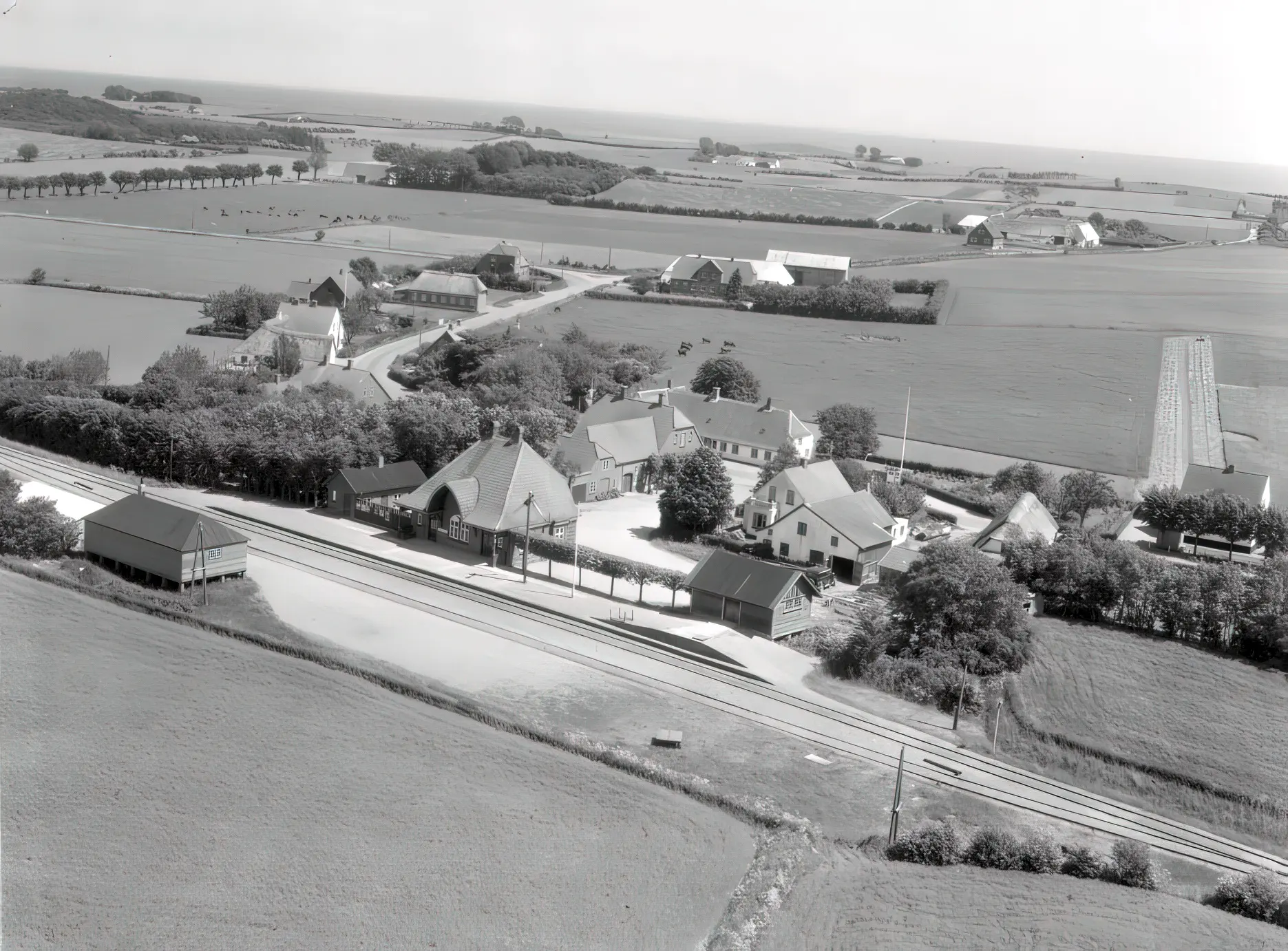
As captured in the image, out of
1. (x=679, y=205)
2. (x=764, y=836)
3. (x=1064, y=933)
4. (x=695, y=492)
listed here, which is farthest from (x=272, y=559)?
(x=679, y=205)

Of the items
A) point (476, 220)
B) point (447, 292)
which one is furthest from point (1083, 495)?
point (476, 220)

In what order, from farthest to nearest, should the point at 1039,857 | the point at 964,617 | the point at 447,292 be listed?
the point at 447,292, the point at 964,617, the point at 1039,857

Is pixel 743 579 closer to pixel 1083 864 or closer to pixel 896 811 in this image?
pixel 896 811

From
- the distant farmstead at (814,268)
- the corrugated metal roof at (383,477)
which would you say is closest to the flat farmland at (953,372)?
the distant farmstead at (814,268)

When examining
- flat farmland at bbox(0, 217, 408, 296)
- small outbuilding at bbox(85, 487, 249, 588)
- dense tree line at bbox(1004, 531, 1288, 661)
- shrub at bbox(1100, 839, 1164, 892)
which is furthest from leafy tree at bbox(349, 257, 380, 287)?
shrub at bbox(1100, 839, 1164, 892)

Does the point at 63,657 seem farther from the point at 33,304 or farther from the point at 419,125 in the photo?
the point at 419,125

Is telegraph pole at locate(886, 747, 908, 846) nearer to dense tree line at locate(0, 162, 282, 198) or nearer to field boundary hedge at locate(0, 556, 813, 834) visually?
field boundary hedge at locate(0, 556, 813, 834)

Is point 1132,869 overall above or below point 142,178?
below
